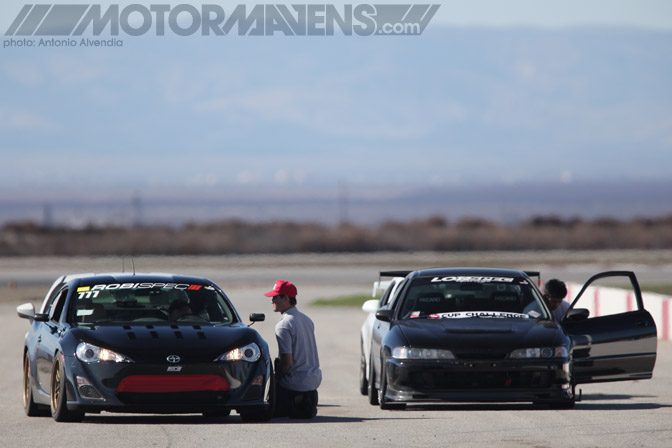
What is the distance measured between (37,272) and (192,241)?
19.0 metres

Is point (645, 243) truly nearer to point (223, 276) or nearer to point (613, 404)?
point (223, 276)

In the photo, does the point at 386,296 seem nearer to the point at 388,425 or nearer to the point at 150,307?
the point at 150,307

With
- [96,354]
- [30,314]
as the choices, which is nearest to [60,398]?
[96,354]

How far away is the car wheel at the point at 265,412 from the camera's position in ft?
36.5

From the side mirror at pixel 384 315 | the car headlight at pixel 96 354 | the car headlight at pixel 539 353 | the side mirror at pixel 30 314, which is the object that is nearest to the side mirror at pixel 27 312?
the side mirror at pixel 30 314

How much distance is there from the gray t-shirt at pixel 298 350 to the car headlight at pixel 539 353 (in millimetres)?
1842

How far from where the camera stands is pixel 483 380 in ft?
A: 38.2

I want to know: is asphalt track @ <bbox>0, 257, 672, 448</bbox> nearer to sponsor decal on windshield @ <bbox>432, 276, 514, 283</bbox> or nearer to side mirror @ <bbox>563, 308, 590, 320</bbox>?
side mirror @ <bbox>563, 308, 590, 320</bbox>

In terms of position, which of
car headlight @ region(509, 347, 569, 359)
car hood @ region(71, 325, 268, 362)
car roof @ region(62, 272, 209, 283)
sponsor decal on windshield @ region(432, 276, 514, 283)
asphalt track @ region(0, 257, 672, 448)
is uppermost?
car roof @ region(62, 272, 209, 283)

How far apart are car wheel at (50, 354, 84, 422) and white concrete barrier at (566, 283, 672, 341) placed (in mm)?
13537

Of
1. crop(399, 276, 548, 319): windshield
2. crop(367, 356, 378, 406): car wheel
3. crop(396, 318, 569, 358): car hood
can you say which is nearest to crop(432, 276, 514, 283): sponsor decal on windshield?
crop(399, 276, 548, 319): windshield

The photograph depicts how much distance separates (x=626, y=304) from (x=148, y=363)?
46.9 ft

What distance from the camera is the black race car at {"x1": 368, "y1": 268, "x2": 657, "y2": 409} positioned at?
38.2 feet

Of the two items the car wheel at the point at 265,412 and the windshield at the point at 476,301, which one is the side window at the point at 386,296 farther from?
the car wheel at the point at 265,412
